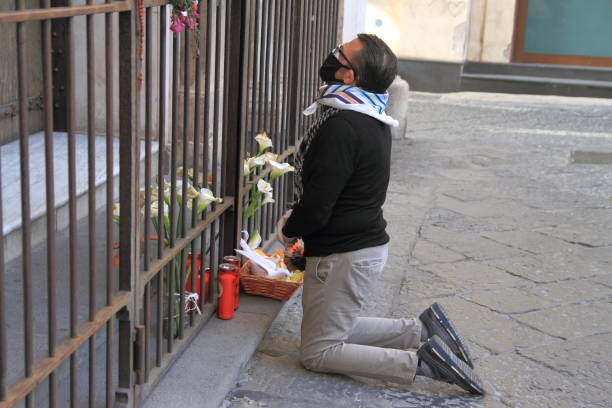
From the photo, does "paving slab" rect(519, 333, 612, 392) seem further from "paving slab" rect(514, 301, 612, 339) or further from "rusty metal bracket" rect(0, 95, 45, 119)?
"rusty metal bracket" rect(0, 95, 45, 119)

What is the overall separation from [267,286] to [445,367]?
3.55 ft

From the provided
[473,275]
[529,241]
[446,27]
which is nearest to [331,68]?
[473,275]

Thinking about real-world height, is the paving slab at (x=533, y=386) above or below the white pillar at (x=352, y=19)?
below

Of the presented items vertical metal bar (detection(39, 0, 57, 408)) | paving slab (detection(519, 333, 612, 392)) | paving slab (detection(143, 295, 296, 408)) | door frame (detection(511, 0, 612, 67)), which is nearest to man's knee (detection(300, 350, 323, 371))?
paving slab (detection(143, 295, 296, 408))

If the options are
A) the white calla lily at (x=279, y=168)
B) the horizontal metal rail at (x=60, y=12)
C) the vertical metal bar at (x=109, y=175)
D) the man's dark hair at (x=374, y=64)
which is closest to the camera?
the horizontal metal rail at (x=60, y=12)

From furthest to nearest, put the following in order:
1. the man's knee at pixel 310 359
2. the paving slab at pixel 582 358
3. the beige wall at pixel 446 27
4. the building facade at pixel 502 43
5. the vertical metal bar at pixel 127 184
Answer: the building facade at pixel 502 43
the beige wall at pixel 446 27
the paving slab at pixel 582 358
the man's knee at pixel 310 359
the vertical metal bar at pixel 127 184

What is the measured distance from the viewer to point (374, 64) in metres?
3.20

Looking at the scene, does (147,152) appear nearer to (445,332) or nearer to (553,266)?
(445,332)

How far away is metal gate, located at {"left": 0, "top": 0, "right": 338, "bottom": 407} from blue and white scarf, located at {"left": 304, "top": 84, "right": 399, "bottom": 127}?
0.53 meters

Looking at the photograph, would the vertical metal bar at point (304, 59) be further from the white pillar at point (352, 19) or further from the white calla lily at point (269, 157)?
the white pillar at point (352, 19)

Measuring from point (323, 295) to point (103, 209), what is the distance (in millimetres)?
2541

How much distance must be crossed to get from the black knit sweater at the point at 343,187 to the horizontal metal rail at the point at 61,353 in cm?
81

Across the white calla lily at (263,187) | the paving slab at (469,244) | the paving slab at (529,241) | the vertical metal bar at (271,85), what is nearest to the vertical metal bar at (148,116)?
the white calla lily at (263,187)

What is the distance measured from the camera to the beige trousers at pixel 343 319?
3354 mm
